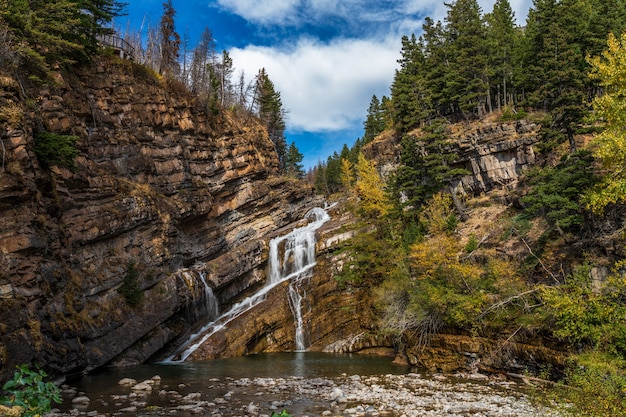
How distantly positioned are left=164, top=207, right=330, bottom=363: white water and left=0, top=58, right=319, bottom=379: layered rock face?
1163 mm

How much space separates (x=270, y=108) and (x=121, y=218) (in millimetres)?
42187

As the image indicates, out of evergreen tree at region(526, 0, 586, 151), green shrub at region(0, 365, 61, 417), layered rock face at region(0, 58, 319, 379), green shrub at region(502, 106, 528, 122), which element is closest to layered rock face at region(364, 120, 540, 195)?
green shrub at region(502, 106, 528, 122)

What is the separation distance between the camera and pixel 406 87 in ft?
151

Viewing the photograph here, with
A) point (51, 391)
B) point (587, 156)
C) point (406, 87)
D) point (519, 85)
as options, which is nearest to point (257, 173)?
point (406, 87)

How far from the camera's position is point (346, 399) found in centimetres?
1572

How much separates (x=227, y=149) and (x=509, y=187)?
28.9 m

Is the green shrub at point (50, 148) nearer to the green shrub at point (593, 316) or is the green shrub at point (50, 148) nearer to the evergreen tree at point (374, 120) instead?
the green shrub at point (593, 316)

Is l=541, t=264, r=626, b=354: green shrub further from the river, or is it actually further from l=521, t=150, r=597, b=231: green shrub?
l=521, t=150, r=597, b=231: green shrub

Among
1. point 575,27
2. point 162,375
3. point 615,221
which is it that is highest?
point 575,27

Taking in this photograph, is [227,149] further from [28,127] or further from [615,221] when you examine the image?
[615,221]

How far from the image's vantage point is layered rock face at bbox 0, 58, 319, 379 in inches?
692

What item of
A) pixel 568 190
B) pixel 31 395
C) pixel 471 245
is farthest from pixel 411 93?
pixel 31 395

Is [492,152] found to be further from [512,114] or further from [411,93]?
[411,93]

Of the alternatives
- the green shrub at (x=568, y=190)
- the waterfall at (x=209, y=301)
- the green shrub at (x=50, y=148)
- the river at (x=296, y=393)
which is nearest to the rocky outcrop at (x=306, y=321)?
the waterfall at (x=209, y=301)
